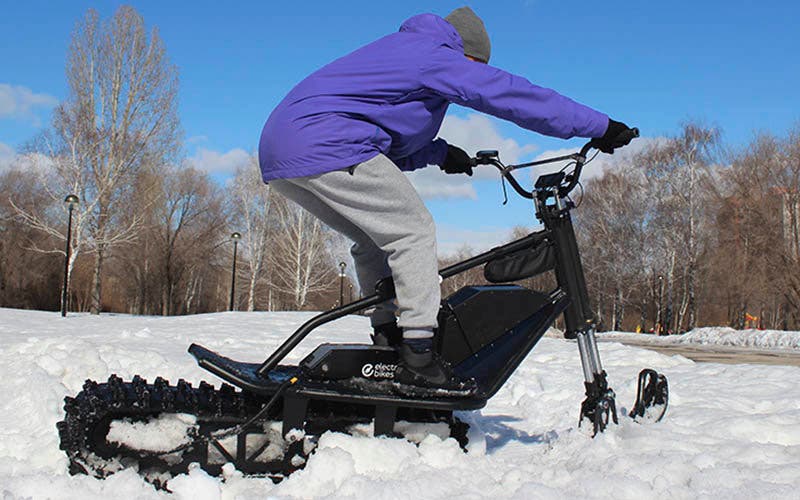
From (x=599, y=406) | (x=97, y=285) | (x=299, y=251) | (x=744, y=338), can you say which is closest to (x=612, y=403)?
(x=599, y=406)

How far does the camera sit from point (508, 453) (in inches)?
105

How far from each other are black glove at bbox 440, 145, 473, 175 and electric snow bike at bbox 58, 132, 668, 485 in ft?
0.19

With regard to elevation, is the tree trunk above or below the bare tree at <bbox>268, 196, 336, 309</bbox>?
below

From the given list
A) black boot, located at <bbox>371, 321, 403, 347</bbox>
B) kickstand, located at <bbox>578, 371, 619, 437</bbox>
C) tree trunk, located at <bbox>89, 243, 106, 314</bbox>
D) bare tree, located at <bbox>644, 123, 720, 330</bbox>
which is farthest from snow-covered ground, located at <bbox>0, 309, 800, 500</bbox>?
bare tree, located at <bbox>644, 123, 720, 330</bbox>

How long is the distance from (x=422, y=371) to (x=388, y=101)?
994mm

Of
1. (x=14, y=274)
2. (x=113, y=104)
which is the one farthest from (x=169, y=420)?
(x=14, y=274)

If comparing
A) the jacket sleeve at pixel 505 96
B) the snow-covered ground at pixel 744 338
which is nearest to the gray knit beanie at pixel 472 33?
the jacket sleeve at pixel 505 96

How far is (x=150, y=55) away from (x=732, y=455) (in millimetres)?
28751

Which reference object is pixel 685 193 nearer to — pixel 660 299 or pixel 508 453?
pixel 660 299

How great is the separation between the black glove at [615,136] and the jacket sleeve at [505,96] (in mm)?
56

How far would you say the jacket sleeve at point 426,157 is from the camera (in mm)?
2881

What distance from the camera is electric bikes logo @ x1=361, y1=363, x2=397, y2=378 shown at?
7.98ft

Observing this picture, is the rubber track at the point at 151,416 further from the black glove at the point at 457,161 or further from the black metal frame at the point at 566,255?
the black glove at the point at 457,161

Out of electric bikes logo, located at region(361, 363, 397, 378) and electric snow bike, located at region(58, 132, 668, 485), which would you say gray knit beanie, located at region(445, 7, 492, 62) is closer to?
electric snow bike, located at region(58, 132, 668, 485)
